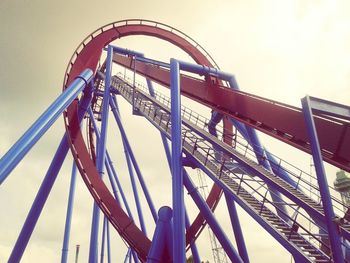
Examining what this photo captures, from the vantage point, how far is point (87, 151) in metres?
10.5

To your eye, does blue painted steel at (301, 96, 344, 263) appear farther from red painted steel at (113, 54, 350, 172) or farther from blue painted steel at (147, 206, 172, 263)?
blue painted steel at (147, 206, 172, 263)

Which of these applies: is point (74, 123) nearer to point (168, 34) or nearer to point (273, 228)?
point (168, 34)

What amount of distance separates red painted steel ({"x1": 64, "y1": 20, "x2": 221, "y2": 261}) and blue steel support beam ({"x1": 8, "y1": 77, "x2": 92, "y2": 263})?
0.77 metres

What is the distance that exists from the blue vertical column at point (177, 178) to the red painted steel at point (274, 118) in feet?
4.68

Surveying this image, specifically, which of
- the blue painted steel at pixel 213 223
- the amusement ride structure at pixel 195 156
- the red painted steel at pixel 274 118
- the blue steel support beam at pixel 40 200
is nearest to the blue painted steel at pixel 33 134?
the amusement ride structure at pixel 195 156

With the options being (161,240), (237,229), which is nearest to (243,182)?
(161,240)

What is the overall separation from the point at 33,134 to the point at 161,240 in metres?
3.87

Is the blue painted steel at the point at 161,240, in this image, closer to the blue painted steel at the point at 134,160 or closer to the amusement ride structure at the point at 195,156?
the amusement ride structure at the point at 195,156

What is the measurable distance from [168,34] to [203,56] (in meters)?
2.00

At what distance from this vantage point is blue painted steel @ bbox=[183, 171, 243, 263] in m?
7.82

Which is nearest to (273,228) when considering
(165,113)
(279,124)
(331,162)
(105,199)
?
(331,162)

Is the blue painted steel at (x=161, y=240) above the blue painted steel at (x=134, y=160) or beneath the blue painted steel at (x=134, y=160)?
beneath

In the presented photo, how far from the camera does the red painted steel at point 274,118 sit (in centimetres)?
542

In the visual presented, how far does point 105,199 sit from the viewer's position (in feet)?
31.0
